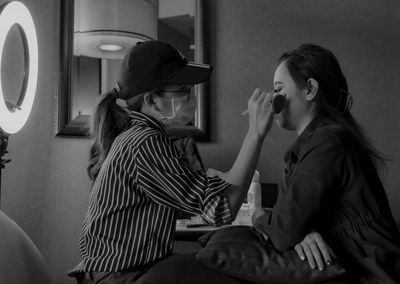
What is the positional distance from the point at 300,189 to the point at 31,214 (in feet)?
5.31

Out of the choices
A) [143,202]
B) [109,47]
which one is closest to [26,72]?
[109,47]

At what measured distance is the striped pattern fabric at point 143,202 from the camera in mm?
950

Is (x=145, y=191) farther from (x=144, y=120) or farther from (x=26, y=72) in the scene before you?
(x=26, y=72)

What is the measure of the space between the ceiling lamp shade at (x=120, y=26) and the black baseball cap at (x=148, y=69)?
102 cm

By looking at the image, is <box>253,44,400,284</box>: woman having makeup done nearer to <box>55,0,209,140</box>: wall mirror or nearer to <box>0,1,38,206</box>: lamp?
<box>0,1,38,206</box>: lamp

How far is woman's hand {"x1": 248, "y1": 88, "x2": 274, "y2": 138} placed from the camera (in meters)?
1.10

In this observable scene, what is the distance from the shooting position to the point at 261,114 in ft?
3.70

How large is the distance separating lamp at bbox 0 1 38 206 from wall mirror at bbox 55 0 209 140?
295 mm

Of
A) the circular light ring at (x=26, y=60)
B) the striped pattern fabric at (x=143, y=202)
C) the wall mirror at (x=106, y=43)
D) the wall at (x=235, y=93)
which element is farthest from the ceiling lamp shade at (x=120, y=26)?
the striped pattern fabric at (x=143, y=202)

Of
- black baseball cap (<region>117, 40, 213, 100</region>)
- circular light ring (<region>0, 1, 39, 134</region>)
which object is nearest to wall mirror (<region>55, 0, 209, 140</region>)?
circular light ring (<region>0, 1, 39, 134</region>)

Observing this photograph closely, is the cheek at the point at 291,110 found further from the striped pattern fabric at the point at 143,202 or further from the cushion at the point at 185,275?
the cushion at the point at 185,275

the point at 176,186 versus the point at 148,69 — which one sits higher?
the point at 148,69

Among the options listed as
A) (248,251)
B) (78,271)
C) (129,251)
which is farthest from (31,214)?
(248,251)

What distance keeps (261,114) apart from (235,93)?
0.94 metres
